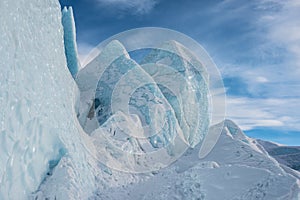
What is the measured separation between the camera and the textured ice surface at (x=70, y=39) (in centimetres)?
1981

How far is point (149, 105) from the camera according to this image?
16250 mm

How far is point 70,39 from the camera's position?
19781mm

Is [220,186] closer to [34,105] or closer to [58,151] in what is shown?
[58,151]

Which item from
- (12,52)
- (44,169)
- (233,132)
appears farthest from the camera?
(233,132)

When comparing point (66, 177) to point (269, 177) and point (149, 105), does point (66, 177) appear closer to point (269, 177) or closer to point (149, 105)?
point (269, 177)

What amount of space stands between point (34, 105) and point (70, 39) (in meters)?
13.9

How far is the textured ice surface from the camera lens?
1981 centimetres

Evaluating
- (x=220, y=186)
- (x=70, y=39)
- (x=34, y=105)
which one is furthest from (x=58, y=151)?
(x=70, y=39)

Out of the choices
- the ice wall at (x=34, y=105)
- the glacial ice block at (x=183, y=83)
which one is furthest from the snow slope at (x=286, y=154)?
the ice wall at (x=34, y=105)

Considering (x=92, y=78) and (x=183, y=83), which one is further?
(x=183, y=83)

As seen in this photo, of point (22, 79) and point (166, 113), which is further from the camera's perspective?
point (166, 113)

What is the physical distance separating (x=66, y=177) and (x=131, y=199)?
255 cm

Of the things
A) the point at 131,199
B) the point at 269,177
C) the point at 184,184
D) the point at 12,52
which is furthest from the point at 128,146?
the point at 12,52

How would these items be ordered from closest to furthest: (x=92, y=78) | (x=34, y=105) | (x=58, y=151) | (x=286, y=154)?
(x=34, y=105), (x=58, y=151), (x=92, y=78), (x=286, y=154)
